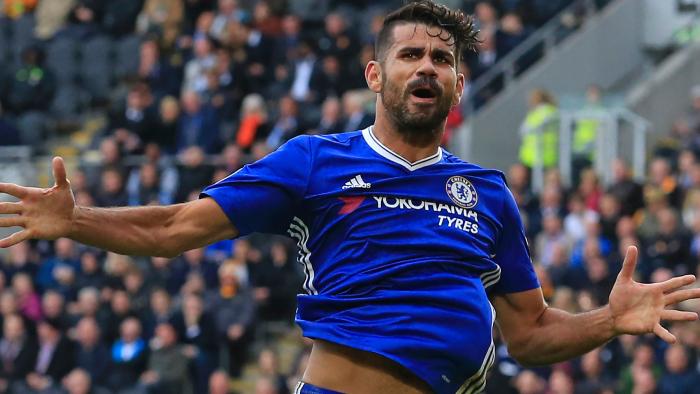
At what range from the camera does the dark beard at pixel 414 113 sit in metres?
5.53

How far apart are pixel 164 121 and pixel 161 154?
0.38m

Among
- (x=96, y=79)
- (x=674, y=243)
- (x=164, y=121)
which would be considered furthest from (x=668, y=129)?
(x=96, y=79)

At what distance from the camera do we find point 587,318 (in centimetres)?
579

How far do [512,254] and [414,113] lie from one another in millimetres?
663

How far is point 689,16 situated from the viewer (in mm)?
18500

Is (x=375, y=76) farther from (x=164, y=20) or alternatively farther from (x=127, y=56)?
A: (x=164, y=20)

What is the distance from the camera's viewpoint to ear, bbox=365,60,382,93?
5.69 meters

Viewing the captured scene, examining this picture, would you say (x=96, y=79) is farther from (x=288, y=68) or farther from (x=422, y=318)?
(x=422, y=318)

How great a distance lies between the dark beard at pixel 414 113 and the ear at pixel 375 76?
5 centimetres

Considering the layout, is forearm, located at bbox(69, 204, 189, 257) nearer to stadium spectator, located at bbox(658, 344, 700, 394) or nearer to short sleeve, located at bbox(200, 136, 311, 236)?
short sleeve, located at bbox(200, 136, 311, 236)

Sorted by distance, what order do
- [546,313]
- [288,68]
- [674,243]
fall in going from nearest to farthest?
[546,313], [674,243], [288,68]

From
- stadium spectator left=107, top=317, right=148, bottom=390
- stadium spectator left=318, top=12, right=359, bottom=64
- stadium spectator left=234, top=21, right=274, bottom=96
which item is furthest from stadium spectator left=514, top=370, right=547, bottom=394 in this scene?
stadium spectator left=234, top=21, right=274, bottom=96

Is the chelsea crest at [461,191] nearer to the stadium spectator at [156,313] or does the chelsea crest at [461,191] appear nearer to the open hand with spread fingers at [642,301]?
the open hand with spread fingers at [642,301]

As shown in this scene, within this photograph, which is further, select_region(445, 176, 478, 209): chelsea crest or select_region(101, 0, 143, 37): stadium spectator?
select_region(101, 0, 143, 37): stadium spectator
